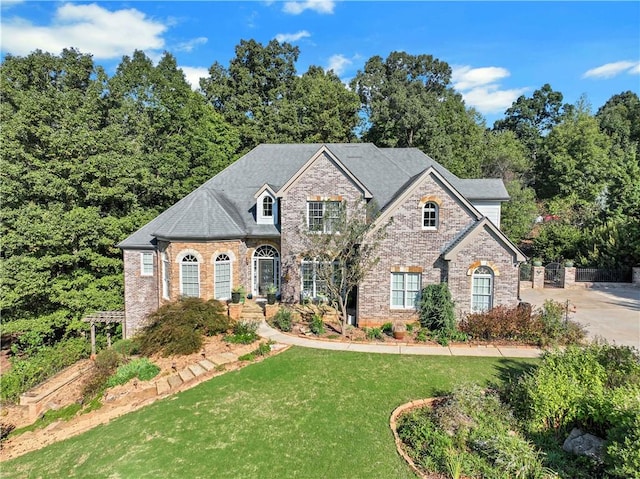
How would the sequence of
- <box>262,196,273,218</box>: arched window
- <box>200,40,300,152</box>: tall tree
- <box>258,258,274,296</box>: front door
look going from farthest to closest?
<box>200,40,300,152</box>: tall tree, <box>258,258,274,296</box>: front door, <box>262,196,273,218</box>: arched window

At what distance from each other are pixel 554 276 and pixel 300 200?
73.8ft

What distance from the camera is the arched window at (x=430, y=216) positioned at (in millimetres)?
17703

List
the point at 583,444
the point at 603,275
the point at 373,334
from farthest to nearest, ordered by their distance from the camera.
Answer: the point at 603,275, the point at 373,334, the point at 583,444

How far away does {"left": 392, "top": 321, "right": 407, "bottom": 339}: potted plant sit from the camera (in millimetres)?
16375

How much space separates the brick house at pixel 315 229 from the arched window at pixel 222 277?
0.06 meters

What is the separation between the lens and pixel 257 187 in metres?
24.4

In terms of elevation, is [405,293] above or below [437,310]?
above

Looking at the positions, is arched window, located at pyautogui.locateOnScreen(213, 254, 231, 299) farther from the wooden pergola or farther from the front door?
the wooden pergola

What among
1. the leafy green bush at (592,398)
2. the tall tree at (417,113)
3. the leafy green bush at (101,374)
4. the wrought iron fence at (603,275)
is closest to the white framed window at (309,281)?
the leafy green bush at (101,374)

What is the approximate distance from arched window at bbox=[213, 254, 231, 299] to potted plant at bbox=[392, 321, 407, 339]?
9.40m

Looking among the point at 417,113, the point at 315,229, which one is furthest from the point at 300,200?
the point at 417,113

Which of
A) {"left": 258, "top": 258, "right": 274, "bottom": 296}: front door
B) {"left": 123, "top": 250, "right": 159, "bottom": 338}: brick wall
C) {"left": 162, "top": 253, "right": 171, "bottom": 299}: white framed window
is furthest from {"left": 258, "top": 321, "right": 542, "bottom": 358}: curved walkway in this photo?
{"left": 123, "top": 250, "right": 159, "bottom": 338}: brick wall

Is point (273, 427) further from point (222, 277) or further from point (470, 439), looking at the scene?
point (222, 277)

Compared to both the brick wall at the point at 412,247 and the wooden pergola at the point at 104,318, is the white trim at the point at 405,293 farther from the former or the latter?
the wooden pergola at the point at 104,318
